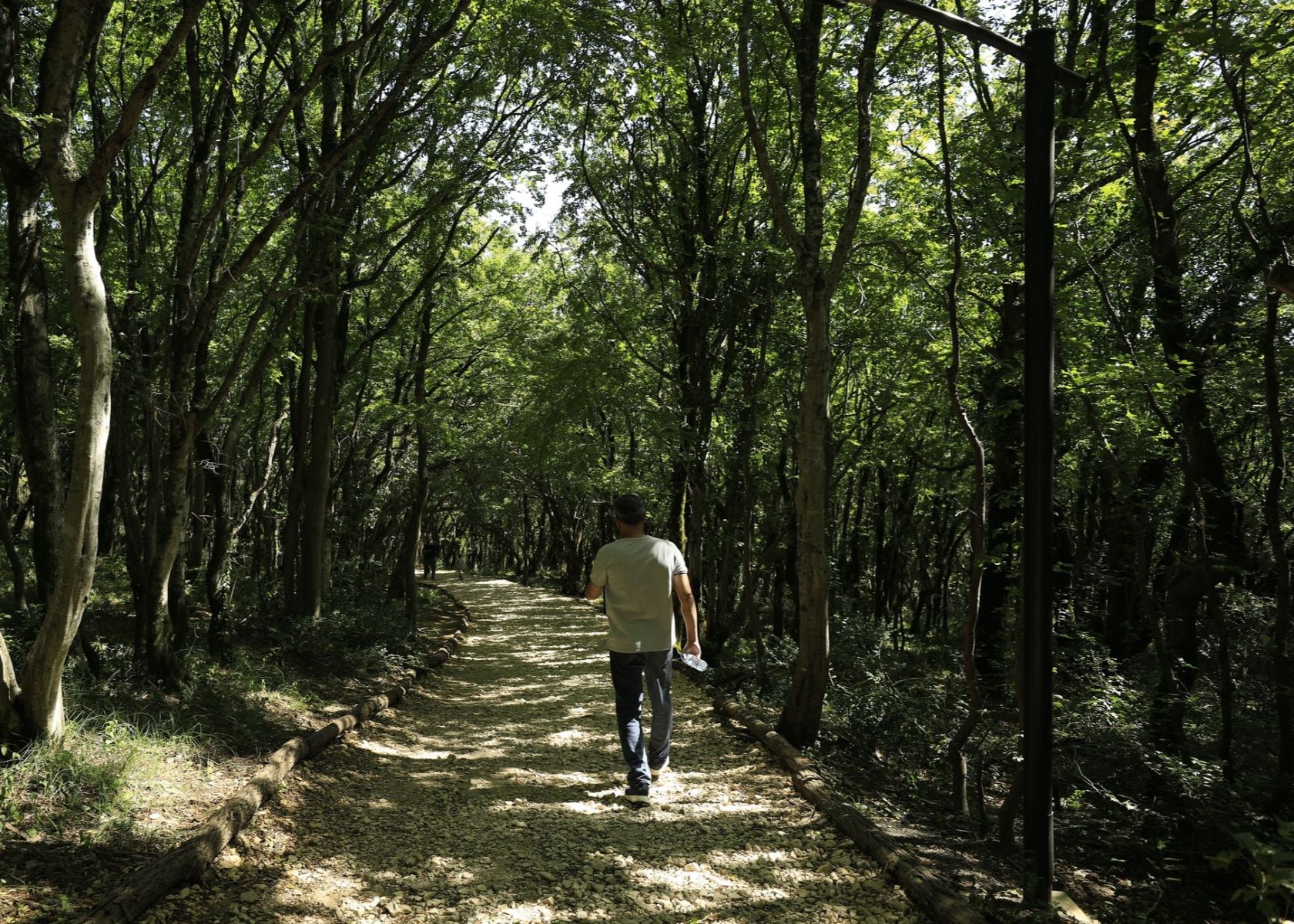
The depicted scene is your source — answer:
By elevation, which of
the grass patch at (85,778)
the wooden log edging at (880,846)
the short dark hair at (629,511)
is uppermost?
the short dark hair at (629,511)

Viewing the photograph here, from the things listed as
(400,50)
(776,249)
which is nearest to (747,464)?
(776,249)

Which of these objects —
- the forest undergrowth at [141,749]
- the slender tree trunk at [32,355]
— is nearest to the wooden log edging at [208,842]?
the forest undergrowth at [141,749]

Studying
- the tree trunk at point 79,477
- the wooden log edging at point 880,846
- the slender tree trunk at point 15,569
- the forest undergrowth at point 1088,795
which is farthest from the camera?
the slender tree trunk at point 15,569

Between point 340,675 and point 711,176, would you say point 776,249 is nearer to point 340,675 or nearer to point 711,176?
point 711,176

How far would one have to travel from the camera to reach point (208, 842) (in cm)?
414

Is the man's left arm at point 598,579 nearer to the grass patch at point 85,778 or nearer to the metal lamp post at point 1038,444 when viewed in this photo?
the metal lamp post at point 1038,444

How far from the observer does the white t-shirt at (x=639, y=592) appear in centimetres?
551

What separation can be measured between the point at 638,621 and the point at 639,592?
8.0 inches

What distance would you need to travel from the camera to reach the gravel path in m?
3.95

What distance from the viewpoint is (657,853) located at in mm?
4656

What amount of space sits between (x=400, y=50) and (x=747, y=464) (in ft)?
23.0

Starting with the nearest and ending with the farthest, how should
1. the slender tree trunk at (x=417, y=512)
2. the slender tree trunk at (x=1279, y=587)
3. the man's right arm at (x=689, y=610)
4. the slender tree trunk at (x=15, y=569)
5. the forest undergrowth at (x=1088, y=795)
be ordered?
the forest undergrowth at (x=1088, y=795)
the slender tree trunk at (x=1279, y=587)
the man's right arm at (x=689, y=610)
the slender tree trunk at (x=15, y=569)
the slender tree trunk at (x=417, y=512)

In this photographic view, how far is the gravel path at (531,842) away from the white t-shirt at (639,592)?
111 cm

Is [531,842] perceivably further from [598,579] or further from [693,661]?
[598,579]
